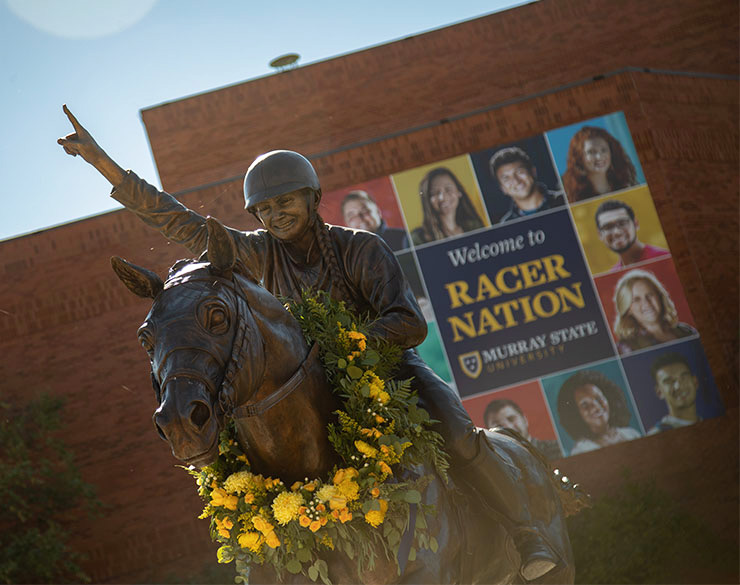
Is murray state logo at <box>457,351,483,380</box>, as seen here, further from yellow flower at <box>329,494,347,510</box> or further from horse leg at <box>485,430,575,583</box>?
yellow flower at <box>329,494,347,510</box>

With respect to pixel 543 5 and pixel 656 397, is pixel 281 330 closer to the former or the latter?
pixel 656 397

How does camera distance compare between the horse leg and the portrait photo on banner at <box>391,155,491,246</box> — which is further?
the portrait photo on banner at <box>391,155,491,246</box>

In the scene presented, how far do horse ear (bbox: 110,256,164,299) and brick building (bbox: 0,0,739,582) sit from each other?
1216cm

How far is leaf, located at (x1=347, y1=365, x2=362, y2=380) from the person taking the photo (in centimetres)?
357

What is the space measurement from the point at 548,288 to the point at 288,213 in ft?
39.8

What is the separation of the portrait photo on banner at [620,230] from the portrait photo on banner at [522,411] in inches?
103

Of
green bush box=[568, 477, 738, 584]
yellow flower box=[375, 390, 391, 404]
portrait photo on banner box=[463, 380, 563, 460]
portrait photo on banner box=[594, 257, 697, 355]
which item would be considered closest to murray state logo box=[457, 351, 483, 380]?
portrait photo on banner box=[463, 380, 563, 460]

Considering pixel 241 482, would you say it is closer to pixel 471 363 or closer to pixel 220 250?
pixel 220 250

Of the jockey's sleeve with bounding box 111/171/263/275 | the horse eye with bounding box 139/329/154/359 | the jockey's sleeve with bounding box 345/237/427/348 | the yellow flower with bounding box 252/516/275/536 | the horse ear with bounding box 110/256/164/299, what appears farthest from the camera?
the jockey's sleeve with bounding box 111/171/263/275

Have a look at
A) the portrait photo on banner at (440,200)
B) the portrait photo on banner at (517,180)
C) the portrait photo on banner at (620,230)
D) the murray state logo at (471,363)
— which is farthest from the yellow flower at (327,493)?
the portrait photo on banner at (620,230)

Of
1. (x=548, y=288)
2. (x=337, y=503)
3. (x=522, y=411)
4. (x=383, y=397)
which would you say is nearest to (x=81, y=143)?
(x=383, y=397)

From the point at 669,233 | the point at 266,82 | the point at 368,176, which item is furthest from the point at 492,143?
the point at 266,82

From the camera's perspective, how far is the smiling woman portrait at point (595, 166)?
16.0 metres

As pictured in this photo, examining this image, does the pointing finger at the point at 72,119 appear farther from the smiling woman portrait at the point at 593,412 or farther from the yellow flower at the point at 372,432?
the smiling woman portrait at the point at 593,412
